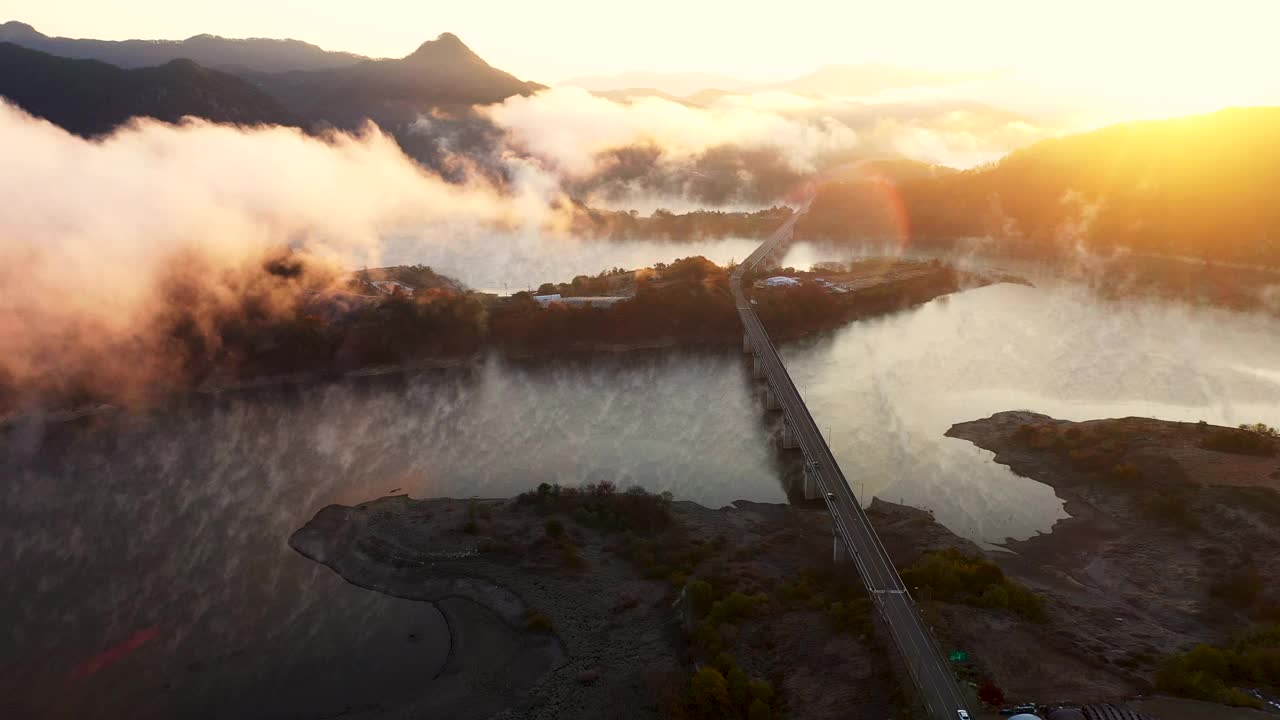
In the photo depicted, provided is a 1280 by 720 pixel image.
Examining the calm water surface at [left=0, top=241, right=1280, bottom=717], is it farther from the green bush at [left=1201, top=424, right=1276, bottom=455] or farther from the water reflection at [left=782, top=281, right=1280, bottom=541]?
the green bush at [left=1201, top=424, right=1276, bottom=455]

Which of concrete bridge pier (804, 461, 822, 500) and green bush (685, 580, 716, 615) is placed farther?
concrete bridge pier (804, 461, 822, 500)

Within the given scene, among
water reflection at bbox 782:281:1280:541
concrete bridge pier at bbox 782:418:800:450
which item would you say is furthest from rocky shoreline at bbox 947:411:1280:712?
concrete bridge pier at bbox 782:418:800:450

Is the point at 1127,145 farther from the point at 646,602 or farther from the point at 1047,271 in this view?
the point at 646,602

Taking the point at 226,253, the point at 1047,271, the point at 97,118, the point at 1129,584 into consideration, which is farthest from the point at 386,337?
the point at 97,118

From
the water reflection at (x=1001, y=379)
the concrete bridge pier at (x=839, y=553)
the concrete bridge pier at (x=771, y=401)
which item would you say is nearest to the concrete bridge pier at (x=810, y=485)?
the water reflection at (x=1001, y=379)

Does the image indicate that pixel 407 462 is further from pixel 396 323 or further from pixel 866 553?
pixel 866 553

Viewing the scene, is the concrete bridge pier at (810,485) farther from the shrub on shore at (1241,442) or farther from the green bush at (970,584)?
the shrub on shore at (1241,442)

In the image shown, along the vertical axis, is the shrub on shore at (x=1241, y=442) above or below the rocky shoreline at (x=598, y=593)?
above
